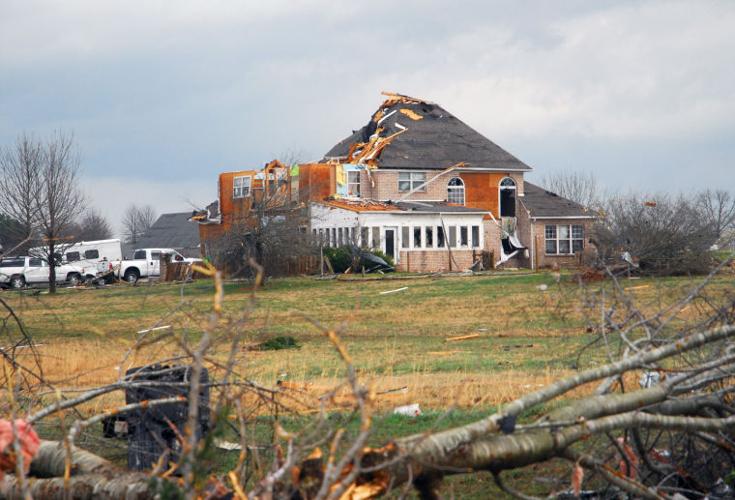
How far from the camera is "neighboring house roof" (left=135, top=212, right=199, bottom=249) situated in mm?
73438

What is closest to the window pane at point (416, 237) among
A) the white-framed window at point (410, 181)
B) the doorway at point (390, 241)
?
the doorway at point (390, 241)

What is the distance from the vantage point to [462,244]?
43406 mm

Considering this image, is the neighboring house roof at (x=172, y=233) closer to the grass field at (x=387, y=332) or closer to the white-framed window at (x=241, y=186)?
the white-framed window at (x=241, y=186)

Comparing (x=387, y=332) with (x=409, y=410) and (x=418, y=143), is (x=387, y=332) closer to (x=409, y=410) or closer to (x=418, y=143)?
(x=409, y=410)

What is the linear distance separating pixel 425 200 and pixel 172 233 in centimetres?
3457

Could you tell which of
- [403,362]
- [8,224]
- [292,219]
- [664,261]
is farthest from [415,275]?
[403,362]

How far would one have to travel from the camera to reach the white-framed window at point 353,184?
46344 millimetres

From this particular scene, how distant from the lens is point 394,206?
4369cm

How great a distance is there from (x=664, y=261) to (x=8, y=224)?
25.3 m

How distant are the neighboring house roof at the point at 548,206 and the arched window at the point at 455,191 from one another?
2.94 metres

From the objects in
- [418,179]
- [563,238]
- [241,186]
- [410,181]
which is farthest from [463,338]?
[563,238]

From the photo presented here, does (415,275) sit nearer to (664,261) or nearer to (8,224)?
Answer: (664,261)

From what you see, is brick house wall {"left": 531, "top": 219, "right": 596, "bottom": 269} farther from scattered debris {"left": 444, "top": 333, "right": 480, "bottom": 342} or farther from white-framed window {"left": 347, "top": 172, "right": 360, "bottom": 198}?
scattered debris {"left": 444, "top": 333, "right": 480, "bottom": 342}

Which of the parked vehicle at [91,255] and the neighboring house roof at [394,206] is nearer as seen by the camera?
the neighboring house roof at [394,206]
